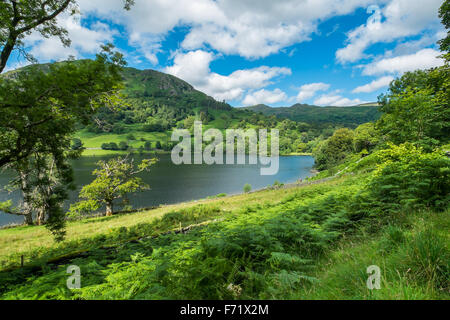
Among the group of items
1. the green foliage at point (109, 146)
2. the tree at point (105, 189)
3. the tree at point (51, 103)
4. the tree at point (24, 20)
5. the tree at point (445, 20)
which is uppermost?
the tree at point (445, 20)

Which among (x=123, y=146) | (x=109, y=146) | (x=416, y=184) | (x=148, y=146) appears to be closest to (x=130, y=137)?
(x=148, y=146)

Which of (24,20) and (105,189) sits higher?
(24,20)

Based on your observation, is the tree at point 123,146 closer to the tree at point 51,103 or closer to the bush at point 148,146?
the bush at point 148,146

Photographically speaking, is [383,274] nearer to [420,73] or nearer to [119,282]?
[119,282]

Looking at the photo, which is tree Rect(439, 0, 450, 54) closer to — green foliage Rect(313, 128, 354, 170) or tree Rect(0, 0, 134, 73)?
tree Rect(0, 0, 134, 73)

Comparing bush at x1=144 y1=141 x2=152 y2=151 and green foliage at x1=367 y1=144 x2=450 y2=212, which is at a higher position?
bush at x1=144 y1=141 x2=152 y2=151

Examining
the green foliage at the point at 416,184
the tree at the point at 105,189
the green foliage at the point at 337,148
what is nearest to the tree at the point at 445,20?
the green foliage at the point at 416,184

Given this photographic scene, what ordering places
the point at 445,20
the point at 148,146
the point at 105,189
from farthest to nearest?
1. the point at 148,146
2. the point at 105,189
3. the point at 445,20

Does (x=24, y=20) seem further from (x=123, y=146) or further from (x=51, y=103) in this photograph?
(x=123, y=146)

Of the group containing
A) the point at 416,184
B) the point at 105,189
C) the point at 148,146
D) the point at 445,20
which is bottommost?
the point at 105,189

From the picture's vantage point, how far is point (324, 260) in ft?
11.6

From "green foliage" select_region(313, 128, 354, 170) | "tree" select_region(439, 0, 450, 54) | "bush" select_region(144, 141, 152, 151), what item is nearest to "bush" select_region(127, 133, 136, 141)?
"bush" select_region(144, 141, 152, 151)
